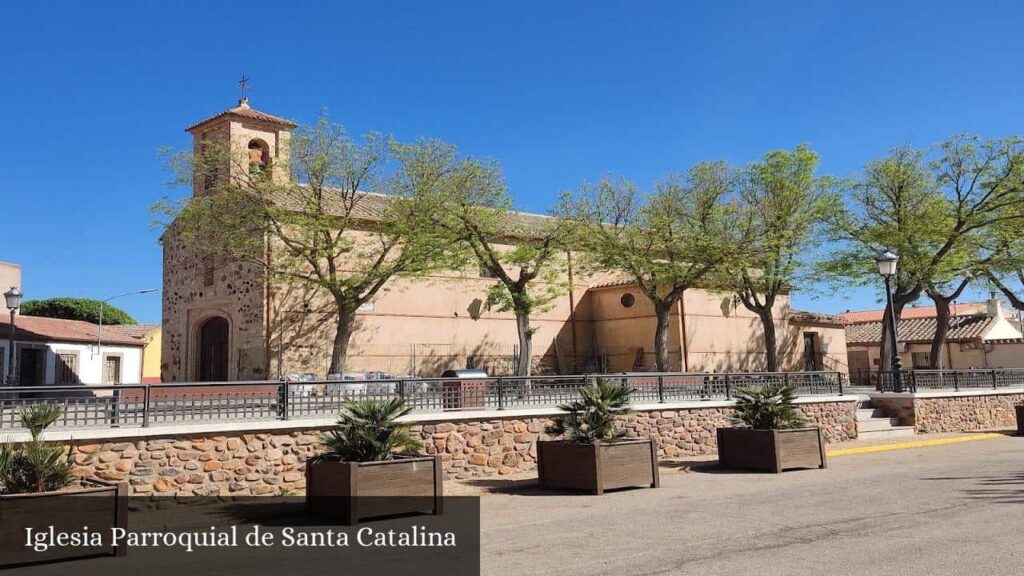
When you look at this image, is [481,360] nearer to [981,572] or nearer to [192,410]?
[192,410]

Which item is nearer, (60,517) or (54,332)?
(60,517)

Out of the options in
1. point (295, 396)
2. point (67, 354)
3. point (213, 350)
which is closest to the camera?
point (295, 396)

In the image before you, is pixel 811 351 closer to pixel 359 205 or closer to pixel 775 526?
pixel 359 205

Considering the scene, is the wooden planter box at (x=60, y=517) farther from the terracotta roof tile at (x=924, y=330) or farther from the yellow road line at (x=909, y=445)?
the terracotta roof tile at (x=924, y=330)

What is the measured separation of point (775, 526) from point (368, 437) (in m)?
4.69

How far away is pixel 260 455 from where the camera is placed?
1061cm

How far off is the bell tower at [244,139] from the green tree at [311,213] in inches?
5.0

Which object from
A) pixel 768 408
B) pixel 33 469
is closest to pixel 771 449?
pixel 768 408

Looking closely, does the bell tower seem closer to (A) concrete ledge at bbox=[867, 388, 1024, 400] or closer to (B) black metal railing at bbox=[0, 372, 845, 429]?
(B) black metal railing at bbox=[0, 372, 845, 429]

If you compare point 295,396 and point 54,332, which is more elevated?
point 54,332

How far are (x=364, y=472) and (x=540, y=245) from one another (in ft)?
60.7

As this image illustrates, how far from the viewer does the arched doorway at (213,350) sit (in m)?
27.7

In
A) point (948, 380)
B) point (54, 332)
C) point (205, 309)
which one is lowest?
point (948, 380)

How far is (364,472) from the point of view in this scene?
8.57 metres
